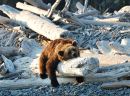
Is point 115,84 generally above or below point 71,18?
below

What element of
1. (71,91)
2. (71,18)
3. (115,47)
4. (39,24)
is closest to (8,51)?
(39,24)

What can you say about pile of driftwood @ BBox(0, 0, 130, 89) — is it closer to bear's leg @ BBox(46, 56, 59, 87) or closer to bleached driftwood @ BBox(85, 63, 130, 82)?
bleached driftwood @ BBox(85, 63, 130, 82)

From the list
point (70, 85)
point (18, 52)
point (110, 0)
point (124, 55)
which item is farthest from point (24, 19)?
point (110, 0)

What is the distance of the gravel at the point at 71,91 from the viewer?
11.3 feet

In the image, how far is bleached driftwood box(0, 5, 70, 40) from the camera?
6.81 meters

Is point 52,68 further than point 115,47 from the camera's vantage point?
No

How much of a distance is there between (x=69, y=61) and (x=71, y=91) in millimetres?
560

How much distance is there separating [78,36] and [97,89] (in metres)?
4.76

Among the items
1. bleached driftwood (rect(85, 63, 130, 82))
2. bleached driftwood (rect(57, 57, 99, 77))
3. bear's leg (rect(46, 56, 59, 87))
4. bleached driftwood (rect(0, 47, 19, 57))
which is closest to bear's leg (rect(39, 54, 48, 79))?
bear's leg (rect(46, 56, 59, 87))

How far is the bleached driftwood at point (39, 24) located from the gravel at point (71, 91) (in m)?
3.04

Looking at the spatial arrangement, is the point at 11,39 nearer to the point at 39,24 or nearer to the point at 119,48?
the point at 39,24

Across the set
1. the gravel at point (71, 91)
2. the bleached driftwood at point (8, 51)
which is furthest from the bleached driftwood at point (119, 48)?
the bleached driftwood at point (8, 51)

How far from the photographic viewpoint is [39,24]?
786cm

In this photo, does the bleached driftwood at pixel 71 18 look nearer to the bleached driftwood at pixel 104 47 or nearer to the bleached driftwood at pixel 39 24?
the bleached driftwood at pixel 39 24
